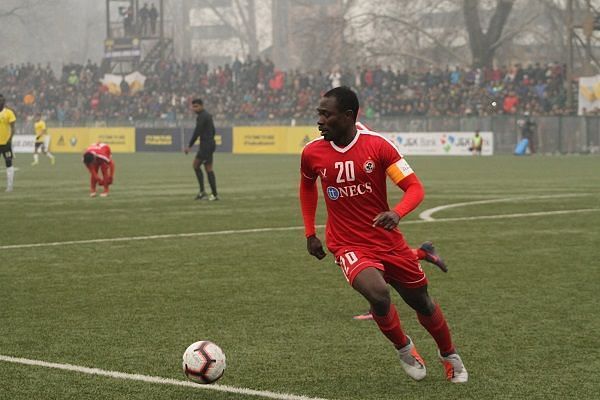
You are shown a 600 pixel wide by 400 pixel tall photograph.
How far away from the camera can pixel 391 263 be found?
6.59 meters

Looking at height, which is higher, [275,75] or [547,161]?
[275,75]

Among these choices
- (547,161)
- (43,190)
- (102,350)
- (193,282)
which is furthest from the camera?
(547,161)

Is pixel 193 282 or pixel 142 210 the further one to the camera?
pixel 142 210

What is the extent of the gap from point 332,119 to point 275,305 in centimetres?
318

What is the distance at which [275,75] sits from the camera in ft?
184

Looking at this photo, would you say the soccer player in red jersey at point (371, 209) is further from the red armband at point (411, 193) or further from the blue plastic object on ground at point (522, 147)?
the blue plastic object on ground at point (522, 147)

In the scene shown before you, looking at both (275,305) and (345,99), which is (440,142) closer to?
(275,305)

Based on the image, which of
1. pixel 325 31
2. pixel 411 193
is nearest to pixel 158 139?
pixel 325 31

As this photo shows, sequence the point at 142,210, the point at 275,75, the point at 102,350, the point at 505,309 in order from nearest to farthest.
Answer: the point at 102,350
the point at 505,309
the point at 142,210
the point at 275,75

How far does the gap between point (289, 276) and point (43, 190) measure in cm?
1598

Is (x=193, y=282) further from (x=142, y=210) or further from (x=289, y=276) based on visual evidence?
(x=142, y=210)

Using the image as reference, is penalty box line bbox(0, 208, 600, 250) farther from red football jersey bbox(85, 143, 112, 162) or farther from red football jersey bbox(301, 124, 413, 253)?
red football jersey bbox(301, 124, 413, 253)

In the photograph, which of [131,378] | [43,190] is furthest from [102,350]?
[43,190]

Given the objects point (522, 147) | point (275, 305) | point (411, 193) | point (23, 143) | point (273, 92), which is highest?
point (273, 92)
